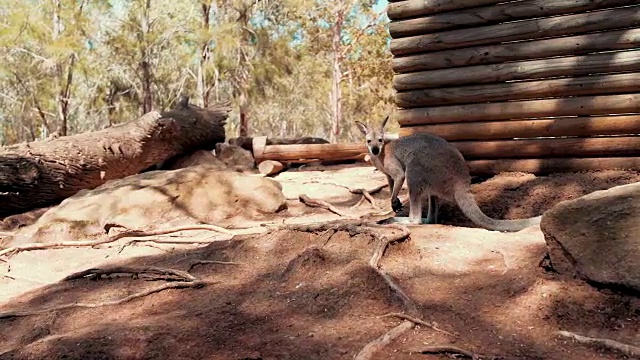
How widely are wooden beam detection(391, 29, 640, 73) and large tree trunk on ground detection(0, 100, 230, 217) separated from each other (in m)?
5.63

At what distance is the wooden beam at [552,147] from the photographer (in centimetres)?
608

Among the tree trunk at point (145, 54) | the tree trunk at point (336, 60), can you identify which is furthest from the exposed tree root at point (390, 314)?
the tree trunk at point (145, 54)

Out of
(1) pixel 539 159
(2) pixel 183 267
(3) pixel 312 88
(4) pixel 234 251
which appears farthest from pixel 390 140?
(3) pixel 312 88

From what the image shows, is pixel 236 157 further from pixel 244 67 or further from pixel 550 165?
pixel 244 67

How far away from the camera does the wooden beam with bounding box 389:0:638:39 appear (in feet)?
20.3

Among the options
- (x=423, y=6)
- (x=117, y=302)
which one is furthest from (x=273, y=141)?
(x=117, y=302)

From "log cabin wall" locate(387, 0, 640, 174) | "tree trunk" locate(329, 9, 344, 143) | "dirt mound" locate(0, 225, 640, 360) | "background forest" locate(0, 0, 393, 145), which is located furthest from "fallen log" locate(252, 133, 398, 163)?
"tree trunk" locate(329, 9, 344, 143)

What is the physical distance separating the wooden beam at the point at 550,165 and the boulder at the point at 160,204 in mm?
3234

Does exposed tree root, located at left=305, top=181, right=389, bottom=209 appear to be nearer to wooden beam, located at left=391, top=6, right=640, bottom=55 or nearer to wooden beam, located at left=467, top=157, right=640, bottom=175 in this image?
wooden beam, located at left=467, top=157, right=640, bottom=175

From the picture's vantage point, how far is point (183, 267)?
495 centimetres

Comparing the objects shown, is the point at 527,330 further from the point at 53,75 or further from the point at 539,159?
the point at 53,75

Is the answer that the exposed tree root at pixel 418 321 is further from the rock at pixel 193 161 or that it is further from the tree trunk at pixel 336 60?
the tree trunk at pixel 336 60

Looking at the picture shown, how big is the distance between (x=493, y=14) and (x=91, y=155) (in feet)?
23.4

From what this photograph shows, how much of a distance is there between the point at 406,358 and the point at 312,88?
40064mm
